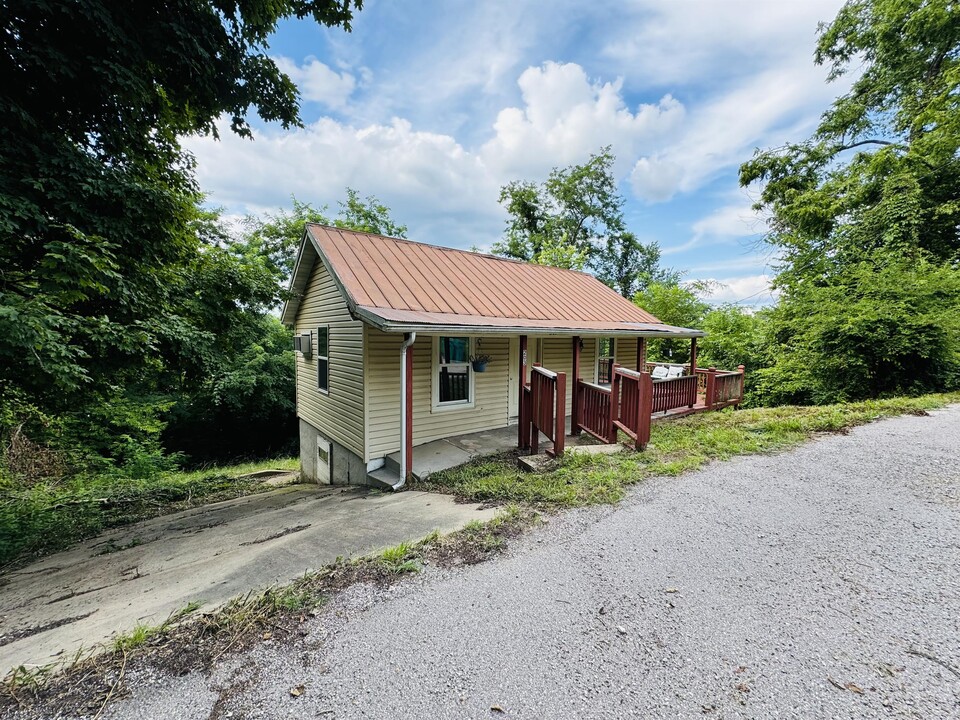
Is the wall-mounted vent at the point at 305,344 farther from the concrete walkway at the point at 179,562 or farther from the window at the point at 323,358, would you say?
the concrete walkway at the point at 179,562

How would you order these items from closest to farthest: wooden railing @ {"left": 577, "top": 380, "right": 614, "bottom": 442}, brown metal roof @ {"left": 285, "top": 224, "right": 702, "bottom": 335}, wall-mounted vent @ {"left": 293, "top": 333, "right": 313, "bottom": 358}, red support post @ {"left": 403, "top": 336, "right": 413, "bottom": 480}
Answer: red support post @ {"left": 403, "top": 336, "right": 413, "bottom": 480}
wooden railing @ {"left": 577, "top": 380, "right": 614, "bottom": 442}
brown metal roof @ {"left": 285, "top": 224, "right": 702, "bottom": 335}
wall-mounted vent @ {"left": 293, "top": 333, "right": 313, "bottom": 358}

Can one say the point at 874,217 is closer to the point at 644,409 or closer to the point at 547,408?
the point at 644,409

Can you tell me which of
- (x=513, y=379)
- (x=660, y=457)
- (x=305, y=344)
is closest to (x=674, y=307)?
(x=513, y=379)

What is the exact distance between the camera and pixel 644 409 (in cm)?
568

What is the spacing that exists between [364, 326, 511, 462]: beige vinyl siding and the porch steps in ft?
6.92

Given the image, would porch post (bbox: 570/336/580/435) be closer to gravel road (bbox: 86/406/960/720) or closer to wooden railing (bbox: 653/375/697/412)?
wooden railing (bbox: 653/375/697/412)

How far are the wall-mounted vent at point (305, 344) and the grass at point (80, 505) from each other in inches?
131

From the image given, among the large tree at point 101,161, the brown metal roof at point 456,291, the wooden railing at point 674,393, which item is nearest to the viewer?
the large tree at point 101,161

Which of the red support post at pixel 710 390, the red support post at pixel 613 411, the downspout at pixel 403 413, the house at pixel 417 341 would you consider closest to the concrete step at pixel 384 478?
the house at pixel 417 341

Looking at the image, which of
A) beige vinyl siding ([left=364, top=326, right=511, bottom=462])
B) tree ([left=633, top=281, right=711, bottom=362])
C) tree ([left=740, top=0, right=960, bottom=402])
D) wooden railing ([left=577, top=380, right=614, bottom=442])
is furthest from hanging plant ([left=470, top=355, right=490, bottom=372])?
tree ([left=633, top=281, right=711, bottom=362])

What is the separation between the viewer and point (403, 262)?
26.3 feet

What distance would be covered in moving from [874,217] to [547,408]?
14677 millimetres

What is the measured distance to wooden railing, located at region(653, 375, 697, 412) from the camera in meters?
8.18

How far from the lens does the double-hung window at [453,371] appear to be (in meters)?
7.34
